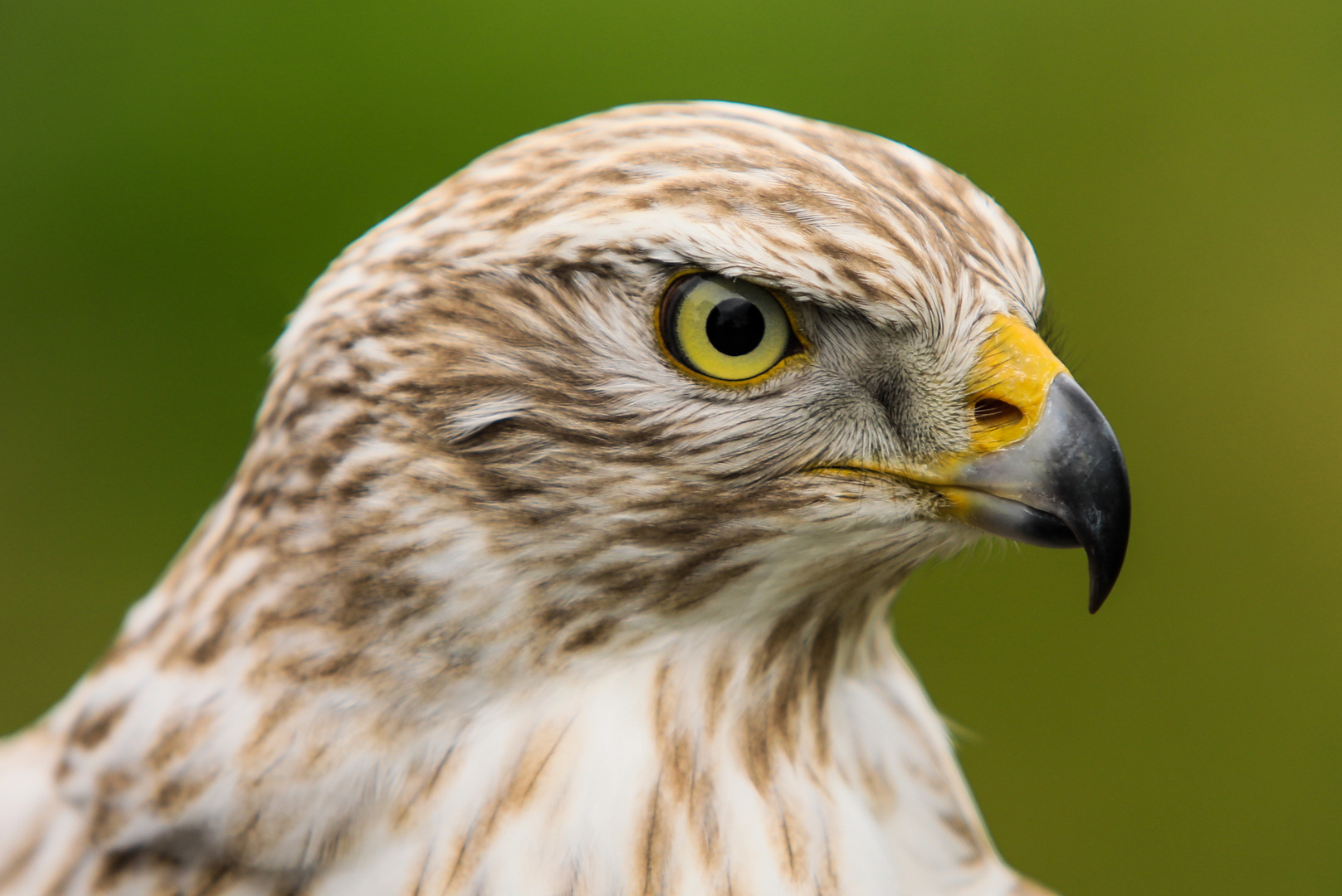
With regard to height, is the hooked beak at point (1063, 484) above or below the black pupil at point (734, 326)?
below

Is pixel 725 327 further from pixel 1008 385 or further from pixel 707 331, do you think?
pixel 1008 385

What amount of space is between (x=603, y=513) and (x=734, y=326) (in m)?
0.19

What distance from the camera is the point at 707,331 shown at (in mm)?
931

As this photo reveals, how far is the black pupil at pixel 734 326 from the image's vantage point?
919 mm

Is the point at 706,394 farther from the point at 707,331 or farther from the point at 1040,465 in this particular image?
the point at 1040,465

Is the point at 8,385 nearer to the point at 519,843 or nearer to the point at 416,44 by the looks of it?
the point at 416,44

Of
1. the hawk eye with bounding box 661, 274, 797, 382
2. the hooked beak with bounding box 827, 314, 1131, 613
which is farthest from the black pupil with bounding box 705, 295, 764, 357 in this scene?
the hooked beak with bounding box 827, 314, 1131, 613

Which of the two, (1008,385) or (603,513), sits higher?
(1008,385)

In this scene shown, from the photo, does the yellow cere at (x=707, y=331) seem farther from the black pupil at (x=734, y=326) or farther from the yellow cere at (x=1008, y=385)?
the yellow cere at (x=1008, y=385)

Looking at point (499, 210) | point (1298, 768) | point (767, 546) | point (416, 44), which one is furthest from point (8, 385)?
→ point (1298, 768)

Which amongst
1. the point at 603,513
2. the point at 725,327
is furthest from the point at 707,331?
the point at 603,513

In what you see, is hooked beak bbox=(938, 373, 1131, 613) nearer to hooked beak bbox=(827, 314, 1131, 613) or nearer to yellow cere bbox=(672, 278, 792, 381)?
hooked beak bbox=(827, 314, 1131, 613)

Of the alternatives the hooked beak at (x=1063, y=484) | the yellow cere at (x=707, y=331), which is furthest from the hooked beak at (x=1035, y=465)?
the yellow cere at (x=707, y=331)

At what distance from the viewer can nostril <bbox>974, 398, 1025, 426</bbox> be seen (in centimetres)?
95
